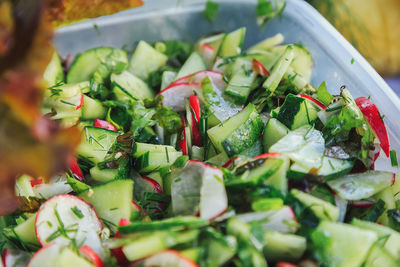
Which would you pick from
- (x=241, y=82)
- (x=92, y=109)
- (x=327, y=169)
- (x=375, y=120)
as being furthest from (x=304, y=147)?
(x=92, y=109)

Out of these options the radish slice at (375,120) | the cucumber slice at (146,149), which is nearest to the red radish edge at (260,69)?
the radish slice at (375,120)

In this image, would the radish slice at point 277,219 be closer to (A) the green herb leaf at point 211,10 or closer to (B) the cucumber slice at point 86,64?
(B) the cucumber slice at point 86,64

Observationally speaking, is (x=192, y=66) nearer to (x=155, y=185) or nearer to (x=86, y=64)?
(x=86, y=64)

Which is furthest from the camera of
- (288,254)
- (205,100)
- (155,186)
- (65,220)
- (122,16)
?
(122,16)

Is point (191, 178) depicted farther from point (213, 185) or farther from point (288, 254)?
point (288, 254)


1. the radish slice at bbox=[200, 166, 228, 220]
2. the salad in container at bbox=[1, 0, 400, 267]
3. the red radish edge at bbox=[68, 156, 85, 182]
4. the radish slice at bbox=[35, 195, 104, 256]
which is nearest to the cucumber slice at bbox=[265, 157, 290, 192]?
the salad in container at bbox=[1, 0, 400, 267]

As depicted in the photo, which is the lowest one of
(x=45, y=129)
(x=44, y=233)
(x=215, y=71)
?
(x=44, y=233)

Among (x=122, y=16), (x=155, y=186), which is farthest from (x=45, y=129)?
(x=122, y=16)
